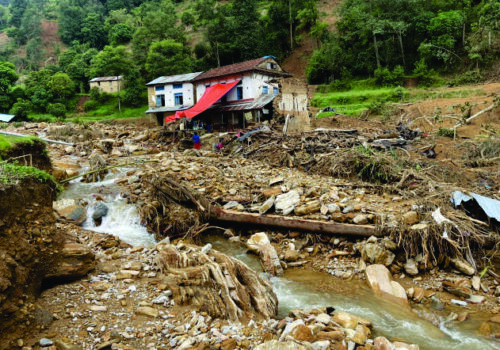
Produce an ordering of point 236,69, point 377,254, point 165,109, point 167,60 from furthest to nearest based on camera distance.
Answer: point 167,60, point 165,109, point 236,69, point 377,254

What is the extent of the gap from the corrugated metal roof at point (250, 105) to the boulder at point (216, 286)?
17923 millimetres

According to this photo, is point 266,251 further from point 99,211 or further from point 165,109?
point 165,109

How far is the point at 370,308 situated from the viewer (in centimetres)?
563

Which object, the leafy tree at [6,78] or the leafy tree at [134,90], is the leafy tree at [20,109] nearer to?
the leafy tree at [6,78]

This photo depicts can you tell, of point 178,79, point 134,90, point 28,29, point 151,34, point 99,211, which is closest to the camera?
point 99,211

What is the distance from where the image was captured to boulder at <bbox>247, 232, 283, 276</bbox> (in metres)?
6.92

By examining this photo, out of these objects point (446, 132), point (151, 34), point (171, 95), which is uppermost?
point (151, 34)

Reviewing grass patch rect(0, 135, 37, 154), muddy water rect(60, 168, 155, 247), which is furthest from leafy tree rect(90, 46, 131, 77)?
grass patch rect(0, 135, 37, 154)

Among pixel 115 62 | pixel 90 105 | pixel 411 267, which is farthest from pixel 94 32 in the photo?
pixel 411 267

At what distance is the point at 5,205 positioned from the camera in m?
4.09

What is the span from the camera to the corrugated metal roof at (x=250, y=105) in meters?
22.8

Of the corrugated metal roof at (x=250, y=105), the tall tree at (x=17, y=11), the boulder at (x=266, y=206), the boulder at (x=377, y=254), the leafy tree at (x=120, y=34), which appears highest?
the tall tree at (x=17, y=11)

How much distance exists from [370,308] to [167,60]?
36.0 metres

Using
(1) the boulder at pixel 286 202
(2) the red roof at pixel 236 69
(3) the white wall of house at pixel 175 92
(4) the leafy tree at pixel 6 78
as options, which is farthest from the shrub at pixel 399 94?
(4) the leafy tree at pixel 6 78
